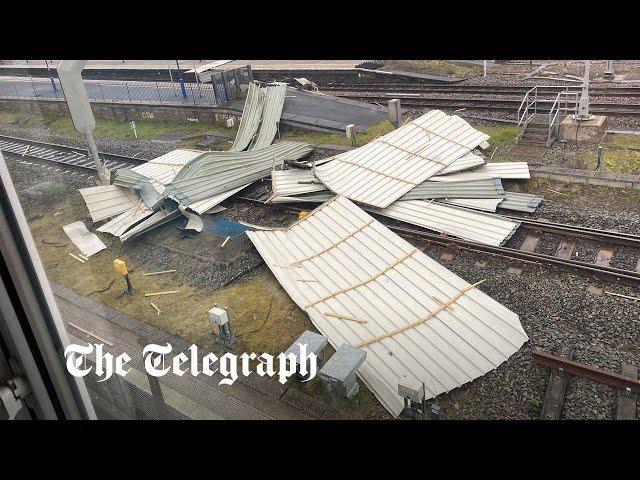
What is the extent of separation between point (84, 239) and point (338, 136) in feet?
15.9

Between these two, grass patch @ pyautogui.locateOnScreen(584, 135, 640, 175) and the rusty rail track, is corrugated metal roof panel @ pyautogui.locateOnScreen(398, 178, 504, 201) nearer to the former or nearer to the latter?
grass patch @ pyautogui.locateOnScreen(584, 135, 640, 175)

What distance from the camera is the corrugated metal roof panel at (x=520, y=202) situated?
21.1 ft

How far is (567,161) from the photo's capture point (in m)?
7.57

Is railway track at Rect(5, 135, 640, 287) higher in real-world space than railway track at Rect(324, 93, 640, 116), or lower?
lower

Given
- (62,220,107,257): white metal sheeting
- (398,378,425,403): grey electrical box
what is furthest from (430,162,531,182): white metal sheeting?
(62,220,107,257): white metal sheeting

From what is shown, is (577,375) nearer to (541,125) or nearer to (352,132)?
(541,125)

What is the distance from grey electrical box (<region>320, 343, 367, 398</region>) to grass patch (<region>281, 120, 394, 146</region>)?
577cm

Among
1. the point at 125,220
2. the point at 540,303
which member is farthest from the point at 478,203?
the point at 125,220

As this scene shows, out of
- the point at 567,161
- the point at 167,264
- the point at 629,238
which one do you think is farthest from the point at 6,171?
the point at 567,161

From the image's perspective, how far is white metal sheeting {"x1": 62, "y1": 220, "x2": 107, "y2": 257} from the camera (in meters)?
6.41

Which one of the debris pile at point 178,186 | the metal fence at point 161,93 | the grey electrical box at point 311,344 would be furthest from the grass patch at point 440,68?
the grey electrical box at point 311,344

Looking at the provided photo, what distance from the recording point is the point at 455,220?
6.25 meters

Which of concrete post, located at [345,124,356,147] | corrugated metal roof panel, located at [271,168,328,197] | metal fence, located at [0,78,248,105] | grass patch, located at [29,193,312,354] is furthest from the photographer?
metal fence, located at [0,78,248,105]
